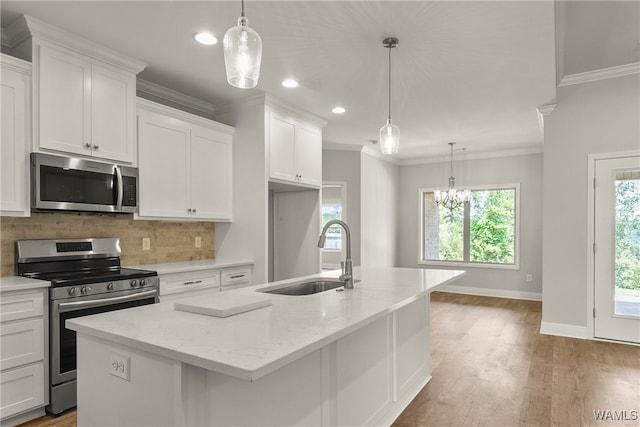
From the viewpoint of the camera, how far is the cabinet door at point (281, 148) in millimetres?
4035

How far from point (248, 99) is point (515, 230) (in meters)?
5.21

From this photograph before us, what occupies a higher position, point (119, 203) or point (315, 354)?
point (119, 203)

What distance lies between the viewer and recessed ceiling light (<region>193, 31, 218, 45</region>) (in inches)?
106

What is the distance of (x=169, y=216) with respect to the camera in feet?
11.3

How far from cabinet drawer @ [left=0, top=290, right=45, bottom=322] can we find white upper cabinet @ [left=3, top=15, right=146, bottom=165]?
0.94m

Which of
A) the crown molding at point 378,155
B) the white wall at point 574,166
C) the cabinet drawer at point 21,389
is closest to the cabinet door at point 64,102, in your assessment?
the cabinet drawer at point 21,389

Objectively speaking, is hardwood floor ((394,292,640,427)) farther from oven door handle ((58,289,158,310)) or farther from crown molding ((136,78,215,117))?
crown molding ((136,78,215,117))

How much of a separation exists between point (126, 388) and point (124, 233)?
236cm

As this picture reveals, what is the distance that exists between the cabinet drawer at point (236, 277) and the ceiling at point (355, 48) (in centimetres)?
173

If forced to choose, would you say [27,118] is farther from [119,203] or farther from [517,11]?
[517,11]

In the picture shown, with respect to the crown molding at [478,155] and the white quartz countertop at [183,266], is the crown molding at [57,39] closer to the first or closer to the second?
the white quartz countertop at [183,266]

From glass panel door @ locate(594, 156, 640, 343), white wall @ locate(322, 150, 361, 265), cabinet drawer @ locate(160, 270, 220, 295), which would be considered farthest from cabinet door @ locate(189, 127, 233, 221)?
glass panel door @ locate(594, 156, 640, 343)

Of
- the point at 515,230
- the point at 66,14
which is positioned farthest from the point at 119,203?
the point at 515,230

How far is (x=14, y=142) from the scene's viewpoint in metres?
2.49
